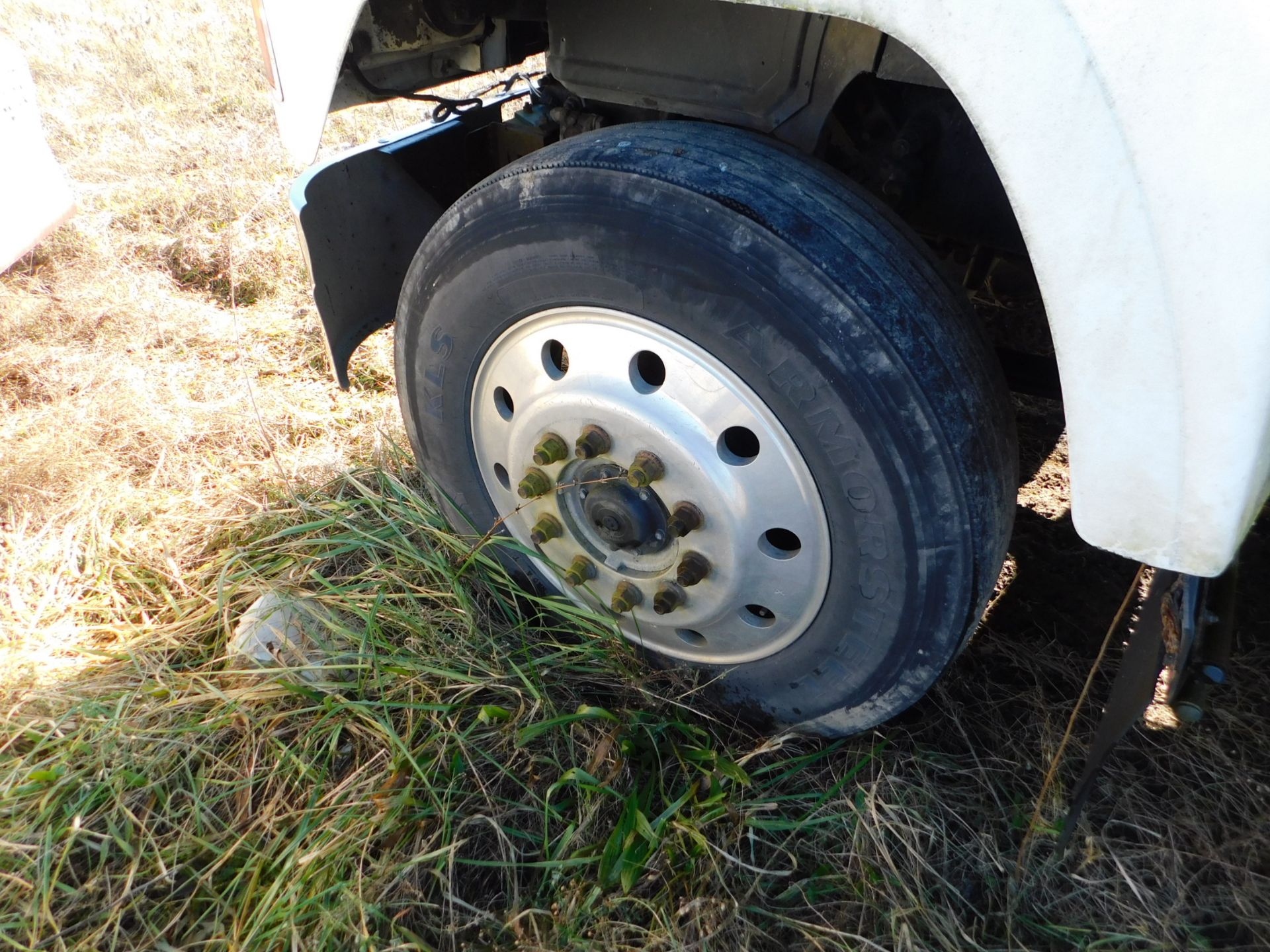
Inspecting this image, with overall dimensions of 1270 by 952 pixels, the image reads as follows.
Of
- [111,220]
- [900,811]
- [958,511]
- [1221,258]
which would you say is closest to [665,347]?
[958,511]

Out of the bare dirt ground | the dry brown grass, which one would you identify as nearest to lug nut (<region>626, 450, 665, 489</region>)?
the bare dirt ground

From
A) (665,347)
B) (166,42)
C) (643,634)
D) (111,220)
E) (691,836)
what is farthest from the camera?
(166,42)

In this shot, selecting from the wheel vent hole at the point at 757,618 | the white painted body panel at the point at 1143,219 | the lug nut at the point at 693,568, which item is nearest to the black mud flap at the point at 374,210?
the lug nut at the point at 693,568

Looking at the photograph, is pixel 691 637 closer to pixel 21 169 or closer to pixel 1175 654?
pixel 1175 654

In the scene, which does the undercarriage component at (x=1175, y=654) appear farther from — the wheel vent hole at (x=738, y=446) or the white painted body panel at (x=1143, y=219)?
the wheel vent hole at (x=738, y=446)

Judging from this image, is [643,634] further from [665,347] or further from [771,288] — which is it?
[771,288]

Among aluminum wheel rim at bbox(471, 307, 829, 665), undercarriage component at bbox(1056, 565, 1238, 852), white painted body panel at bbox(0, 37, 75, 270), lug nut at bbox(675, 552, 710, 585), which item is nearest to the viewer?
undercarriage component at bbox(1056, 565, 1238, 852)

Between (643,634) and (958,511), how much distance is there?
0.73 m

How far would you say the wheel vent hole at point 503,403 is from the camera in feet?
5.67

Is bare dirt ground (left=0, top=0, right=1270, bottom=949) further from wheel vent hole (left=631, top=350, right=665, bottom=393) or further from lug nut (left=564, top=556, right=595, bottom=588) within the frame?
wheel vent hole (left=631, top=350, right=665, bottom=393)

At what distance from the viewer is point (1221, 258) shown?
0.87 m

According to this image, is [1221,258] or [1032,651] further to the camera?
[1032,651]

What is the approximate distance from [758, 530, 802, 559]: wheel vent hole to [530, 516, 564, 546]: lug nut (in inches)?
17.5

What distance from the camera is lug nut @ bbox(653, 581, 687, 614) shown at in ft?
5.36
